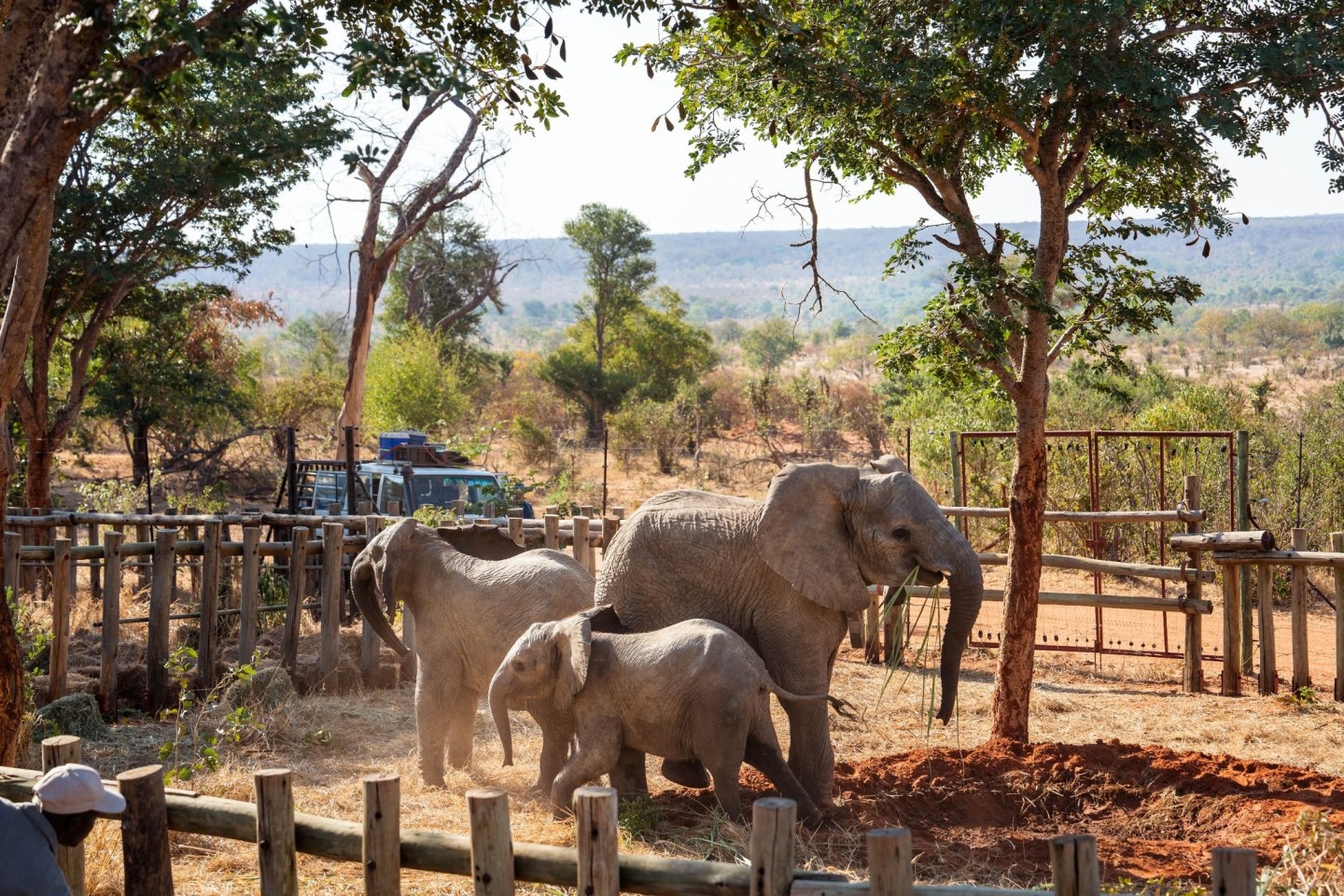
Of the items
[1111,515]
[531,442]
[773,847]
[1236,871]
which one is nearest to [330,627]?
[773,847]

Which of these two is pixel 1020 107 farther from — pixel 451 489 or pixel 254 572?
pixel 451 489

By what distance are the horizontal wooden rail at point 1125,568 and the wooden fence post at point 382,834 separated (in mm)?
7553

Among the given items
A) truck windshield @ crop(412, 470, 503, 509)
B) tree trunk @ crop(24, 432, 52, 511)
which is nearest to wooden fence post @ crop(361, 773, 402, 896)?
truck windshield @ crop(412, 470, 503, 509)

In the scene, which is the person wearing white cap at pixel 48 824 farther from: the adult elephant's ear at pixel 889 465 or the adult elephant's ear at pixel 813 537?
the adult elephant's ear at pixel 889 465

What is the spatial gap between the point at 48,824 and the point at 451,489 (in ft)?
38.6

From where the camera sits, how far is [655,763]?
7.94 meters

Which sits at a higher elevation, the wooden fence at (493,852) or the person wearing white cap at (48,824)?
the person wearing white cap at (48,824)

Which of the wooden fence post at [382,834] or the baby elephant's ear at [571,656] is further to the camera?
the baby elephant's ear at [571,656]

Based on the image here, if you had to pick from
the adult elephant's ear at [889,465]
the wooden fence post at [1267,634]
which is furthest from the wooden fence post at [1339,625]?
the adult elephant's ear at [889,465]

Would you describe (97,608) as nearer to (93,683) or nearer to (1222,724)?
(93,683)

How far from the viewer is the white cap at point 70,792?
3.67m

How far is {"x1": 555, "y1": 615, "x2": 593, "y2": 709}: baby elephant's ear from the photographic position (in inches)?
239

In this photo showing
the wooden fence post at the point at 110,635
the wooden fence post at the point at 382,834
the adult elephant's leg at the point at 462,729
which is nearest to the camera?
the wooden fence post at the point at 382,834

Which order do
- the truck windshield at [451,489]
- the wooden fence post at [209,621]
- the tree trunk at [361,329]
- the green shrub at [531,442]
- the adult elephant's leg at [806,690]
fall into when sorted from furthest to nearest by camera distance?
1. the green shrub at [531,442]
2. the tree trunk at [361,329]
3. the truck windshield at [451,489]
4. the wooden fence post at [209,621]
5. the adult elephant's leg at [806,690]
